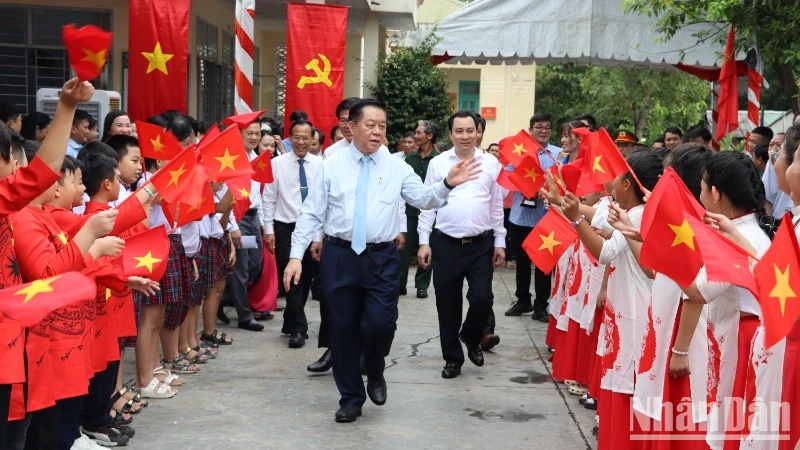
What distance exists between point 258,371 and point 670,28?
545 cm

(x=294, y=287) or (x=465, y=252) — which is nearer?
(x=465, y=252)

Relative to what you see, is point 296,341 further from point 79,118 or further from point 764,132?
point 764,132

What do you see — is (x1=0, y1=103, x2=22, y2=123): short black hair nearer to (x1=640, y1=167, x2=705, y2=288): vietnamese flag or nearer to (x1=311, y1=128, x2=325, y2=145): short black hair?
(x1=311, y1=128, x2=325, y2=145): short black hair

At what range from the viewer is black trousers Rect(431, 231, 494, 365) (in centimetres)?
736

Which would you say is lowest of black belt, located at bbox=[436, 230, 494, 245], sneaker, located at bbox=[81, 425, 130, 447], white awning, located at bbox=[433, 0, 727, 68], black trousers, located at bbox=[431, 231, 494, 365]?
sneaker, located at bbox=[81, 425, 130, 447]

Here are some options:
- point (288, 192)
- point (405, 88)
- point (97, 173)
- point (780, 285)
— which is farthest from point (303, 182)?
point (405, 88)

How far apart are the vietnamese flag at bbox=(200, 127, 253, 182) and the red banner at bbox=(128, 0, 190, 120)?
3.72 metres

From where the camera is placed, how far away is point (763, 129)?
9.20 meters

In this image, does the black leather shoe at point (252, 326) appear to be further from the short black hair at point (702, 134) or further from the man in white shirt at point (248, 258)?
the short black hair at point (702, 134)

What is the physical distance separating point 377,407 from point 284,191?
281 cm

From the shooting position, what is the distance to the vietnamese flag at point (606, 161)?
16.1 feet

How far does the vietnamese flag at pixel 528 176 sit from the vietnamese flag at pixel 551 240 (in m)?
0.21

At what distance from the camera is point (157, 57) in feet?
30.3

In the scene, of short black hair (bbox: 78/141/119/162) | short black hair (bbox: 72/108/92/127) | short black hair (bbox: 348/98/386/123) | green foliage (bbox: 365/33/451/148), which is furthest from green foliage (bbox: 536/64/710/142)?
short black hair (bbox: 78/141/119/162)
